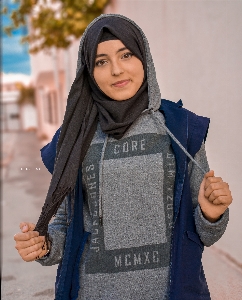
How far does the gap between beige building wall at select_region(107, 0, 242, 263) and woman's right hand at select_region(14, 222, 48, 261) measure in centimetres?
183

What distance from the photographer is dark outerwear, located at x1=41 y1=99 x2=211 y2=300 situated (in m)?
1.43

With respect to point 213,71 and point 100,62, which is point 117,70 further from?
point 213,71

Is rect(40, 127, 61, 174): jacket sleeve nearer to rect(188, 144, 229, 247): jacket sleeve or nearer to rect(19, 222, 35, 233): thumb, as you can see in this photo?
rect(19, 222, 35, 233): thumb

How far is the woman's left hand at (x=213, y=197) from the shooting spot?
52.6 inches

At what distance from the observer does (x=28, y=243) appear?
4.68 feet

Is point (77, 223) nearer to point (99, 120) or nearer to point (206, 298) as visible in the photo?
point (99, 120)

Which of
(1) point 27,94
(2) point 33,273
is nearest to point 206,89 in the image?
(2) point 33,273

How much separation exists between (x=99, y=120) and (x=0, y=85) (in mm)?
37566

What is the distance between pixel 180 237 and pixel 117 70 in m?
0.58

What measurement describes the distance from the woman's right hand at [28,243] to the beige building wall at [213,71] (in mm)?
1828

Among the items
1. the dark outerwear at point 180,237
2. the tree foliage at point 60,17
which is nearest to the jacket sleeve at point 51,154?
the dark outerwear at point 180,237

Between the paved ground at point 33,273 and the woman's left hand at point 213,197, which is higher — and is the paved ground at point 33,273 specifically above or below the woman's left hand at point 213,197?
below

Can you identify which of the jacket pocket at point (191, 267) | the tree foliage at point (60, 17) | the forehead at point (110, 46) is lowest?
the jacket pocket at point (191, 267)

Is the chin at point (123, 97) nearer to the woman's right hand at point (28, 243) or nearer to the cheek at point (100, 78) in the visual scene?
the cheek at point (100, 78)
